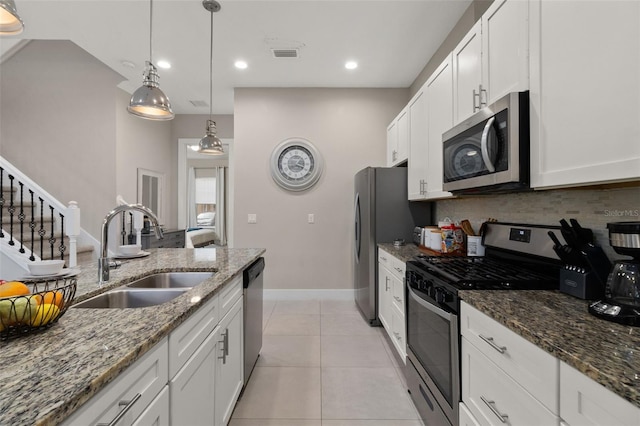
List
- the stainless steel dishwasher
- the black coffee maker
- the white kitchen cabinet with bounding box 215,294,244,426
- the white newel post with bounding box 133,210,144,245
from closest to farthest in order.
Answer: the black coffee maker, the white kitchen cabinet with bounding box 215,294,244,426, the stainless steel dishwasher, the white newel post with bounding box 133,210,144,245

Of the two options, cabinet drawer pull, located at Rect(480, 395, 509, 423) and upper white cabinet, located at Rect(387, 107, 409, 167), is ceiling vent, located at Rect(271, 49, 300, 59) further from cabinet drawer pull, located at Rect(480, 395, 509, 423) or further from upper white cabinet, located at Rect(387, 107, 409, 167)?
cabinet drawer pull, located at Rect(480, 395, 509, 423)

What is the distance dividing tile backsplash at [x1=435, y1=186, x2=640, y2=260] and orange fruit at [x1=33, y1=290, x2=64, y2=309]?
205cm

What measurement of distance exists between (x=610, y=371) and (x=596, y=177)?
673 millimetres

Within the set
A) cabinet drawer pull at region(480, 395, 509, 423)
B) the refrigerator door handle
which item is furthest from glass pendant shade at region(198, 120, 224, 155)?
cabinet drawer pull at region(480, 395, 509, 423)

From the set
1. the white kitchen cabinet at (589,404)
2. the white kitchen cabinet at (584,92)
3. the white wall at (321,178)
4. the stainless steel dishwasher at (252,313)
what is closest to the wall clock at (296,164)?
the white wall at (321,178)

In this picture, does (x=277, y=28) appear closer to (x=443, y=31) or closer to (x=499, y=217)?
(x=443, y=31)

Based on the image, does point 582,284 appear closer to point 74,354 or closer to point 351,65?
point 74,354

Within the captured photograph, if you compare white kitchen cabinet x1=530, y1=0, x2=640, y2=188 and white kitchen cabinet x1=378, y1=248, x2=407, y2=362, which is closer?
white kitchen cabinet x1=530, y1=0, x2=640, y2=188

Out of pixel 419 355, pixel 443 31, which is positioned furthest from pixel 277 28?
pixel 419 355

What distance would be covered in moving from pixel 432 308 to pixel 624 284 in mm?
745

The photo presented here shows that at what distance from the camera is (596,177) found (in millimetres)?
1017

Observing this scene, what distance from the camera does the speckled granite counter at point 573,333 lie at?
0.65 metres

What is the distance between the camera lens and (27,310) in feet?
2.62

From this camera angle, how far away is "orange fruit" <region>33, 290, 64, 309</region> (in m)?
0.85
